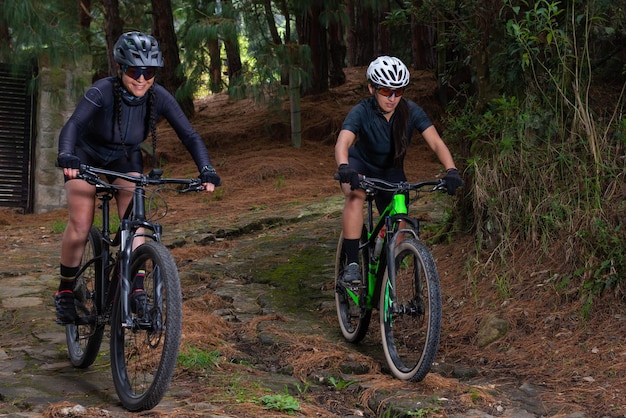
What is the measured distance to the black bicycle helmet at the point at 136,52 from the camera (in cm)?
454

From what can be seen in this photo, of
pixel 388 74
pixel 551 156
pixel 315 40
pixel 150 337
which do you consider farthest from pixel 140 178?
pixel 315 40

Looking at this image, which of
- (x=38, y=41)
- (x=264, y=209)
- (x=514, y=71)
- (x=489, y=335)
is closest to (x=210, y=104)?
(x=38, y=41)

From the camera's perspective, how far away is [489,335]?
578cm

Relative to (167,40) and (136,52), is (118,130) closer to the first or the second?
(136,52)

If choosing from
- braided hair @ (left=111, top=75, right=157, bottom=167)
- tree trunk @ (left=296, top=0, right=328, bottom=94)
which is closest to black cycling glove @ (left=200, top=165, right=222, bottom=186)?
braided hair @ (left=111, top=75, right=157, bottom=167)

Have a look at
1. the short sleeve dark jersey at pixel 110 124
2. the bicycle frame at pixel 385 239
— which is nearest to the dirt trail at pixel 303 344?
the bicycle frame at pixel 385 239

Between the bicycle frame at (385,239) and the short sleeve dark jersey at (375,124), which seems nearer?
the bicycle frame at (385,239)

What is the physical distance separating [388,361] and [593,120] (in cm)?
269

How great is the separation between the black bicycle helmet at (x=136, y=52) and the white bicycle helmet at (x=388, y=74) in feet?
4.63

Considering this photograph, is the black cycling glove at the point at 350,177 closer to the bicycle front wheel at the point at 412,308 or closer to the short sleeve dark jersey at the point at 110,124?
the bicycle front wheel at the point at 412,308

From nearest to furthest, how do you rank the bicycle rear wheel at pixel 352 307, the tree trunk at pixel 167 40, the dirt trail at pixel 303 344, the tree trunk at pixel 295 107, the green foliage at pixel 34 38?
the dirt trail at pixel 303 344 < the bicycle rear wheel at pixel 352 307 < the green foliage at pixel 34 38 < the tree trunk at pixel 295 107 < the tree trunk at pixel 167 40

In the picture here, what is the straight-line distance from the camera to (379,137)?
5637mm

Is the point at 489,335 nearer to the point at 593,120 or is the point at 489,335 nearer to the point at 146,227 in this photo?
the point at 593,120

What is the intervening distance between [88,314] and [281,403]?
133 centimetres
